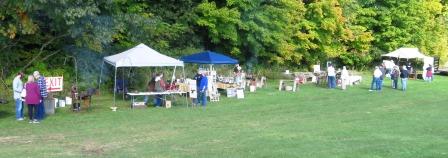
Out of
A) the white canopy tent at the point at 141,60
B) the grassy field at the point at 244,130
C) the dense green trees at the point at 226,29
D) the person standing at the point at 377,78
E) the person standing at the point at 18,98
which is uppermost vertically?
the dense green trees at the point at 226,29

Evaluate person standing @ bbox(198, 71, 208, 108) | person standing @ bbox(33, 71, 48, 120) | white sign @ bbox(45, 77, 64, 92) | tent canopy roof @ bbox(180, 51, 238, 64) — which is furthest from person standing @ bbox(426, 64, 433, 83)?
person standing @ bbox(33, 71, 48, 120)

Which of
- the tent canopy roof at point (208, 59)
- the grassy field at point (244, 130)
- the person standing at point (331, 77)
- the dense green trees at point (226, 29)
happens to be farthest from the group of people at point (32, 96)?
the person standing at point (331, 77)

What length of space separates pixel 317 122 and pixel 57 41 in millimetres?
14694

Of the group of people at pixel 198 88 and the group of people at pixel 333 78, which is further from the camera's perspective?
the group of people at pixel 333 78

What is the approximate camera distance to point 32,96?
1678 cm

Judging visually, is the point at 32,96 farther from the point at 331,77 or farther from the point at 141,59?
the point at 331,77

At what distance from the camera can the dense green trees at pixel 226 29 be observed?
22.7m

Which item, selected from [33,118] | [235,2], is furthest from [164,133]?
[235,2]

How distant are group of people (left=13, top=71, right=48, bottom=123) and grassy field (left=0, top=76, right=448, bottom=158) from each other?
1.25 ft

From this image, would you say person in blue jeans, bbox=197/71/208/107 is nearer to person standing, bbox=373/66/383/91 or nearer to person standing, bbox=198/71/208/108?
person standing, bbox=198/71/208/108

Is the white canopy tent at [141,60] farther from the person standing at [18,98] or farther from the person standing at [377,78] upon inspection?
the person standing at [377,78]

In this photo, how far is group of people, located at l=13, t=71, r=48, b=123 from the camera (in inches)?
660

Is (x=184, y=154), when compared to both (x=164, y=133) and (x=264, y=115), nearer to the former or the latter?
(x=164, y=133)

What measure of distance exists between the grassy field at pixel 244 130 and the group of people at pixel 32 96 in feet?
1.25
